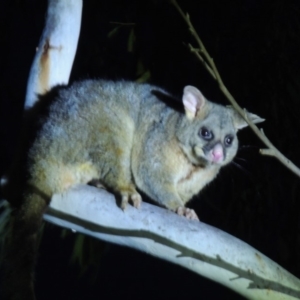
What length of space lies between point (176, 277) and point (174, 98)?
2829 mm

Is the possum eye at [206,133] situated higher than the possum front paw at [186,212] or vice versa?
the possum eye at [206,133]

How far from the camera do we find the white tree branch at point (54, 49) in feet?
10.7

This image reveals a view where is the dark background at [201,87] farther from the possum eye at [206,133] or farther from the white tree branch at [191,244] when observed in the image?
the white tree branch at [191,244]

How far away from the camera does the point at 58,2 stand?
11.0 feet

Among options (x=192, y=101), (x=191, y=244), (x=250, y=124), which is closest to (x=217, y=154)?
(x=192, y=101)

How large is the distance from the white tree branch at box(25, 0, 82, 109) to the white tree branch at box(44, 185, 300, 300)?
3.37 feet

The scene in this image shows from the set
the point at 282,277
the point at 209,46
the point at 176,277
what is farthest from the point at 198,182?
the point at 176,277

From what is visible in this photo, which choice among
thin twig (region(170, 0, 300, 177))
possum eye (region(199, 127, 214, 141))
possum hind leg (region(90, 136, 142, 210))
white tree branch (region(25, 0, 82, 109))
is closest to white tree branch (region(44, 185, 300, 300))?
possum hind leg (region(90, 136, 142, 210))

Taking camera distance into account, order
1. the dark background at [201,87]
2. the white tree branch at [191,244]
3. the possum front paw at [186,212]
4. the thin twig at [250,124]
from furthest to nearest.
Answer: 1. the dark background at [201,87]
2. the possum front paw at [186,212]
3. the white tree branch at [191,244]
4. the thin twig at [250,124]

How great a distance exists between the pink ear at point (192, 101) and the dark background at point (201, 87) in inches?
19.3

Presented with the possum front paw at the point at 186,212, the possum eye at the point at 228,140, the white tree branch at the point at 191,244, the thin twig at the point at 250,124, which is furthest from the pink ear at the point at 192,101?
the thin twig at the point at 250,124

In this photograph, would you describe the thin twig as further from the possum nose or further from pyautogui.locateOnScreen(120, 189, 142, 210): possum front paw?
the possum nose

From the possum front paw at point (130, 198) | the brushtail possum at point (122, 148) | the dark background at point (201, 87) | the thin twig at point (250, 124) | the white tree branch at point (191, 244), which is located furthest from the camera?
the dark background at point (201, 87)

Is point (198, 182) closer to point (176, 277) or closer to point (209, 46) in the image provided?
point (209, 46)
